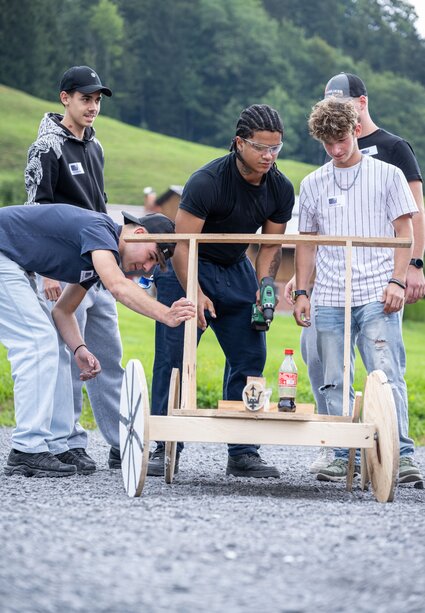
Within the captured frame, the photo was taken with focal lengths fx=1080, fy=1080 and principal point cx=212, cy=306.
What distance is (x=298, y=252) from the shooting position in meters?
6.18

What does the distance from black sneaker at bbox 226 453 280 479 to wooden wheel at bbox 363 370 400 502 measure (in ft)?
3.20

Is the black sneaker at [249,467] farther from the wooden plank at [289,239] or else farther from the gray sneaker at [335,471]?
the wooden plank at [289,239]

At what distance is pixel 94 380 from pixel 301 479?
1.40 m

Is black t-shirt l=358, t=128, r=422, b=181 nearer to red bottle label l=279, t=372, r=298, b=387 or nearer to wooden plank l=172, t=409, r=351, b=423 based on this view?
red bottle label l=279, t=372, r=298, b=387

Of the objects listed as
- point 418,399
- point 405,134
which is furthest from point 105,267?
point 405,134

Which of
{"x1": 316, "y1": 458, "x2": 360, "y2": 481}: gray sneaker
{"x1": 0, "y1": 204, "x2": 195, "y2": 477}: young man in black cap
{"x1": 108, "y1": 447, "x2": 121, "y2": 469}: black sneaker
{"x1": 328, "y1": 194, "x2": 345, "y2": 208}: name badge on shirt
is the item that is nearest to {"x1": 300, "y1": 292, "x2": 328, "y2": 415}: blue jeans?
{"x1": 316, "y1": 458, "x2": 360, "y2": 481}: gray sneaker

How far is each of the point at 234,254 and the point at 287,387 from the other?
1.12m

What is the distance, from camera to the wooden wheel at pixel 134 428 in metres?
4.90

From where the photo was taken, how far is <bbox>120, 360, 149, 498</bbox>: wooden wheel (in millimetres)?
4902

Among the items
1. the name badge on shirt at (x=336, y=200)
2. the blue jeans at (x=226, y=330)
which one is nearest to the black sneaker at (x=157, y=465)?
the blue jeans at (x=226, y=330)

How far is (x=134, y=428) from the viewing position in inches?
203

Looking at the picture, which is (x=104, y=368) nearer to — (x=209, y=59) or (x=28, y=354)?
(x=28, y=354)

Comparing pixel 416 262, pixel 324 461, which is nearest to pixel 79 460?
pixel 324 461

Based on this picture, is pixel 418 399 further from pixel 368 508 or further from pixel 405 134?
pixel 405 134
